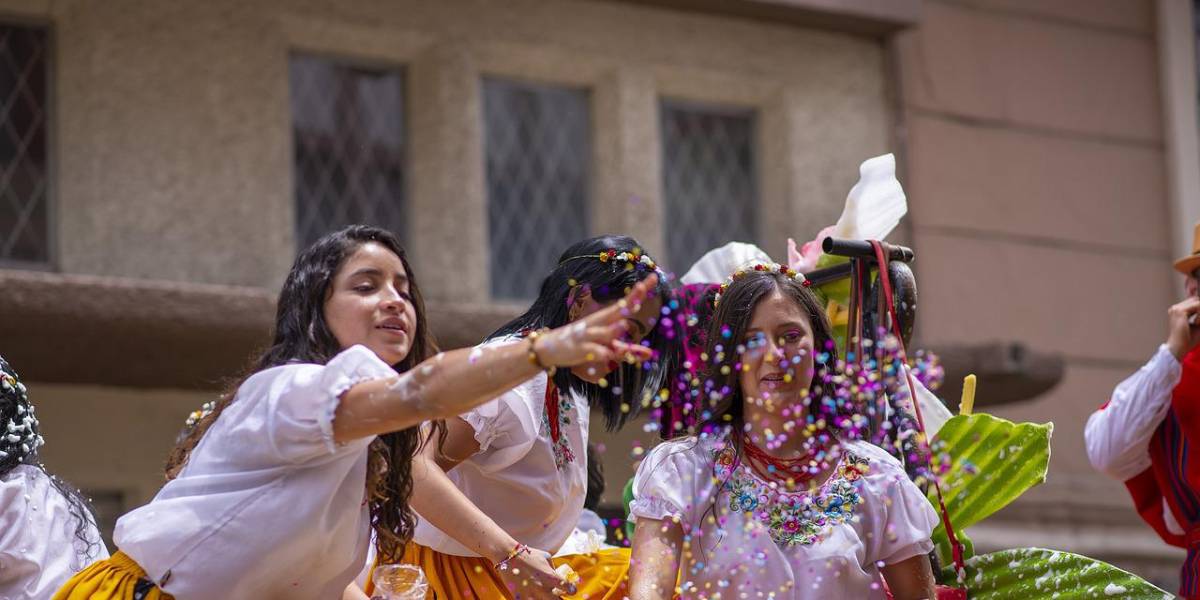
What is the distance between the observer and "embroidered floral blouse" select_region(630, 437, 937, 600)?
3443 mm

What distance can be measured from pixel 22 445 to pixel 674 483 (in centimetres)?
143

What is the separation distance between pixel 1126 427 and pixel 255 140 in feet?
14.1

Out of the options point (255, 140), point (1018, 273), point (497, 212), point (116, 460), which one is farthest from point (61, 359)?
point (1018, 273)

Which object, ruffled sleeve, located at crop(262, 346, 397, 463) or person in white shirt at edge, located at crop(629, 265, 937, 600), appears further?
person in white shirt at edge, located at crop(629, 265, 937, 600)

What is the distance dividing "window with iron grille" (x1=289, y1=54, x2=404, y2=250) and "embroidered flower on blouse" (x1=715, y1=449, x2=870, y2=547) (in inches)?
175

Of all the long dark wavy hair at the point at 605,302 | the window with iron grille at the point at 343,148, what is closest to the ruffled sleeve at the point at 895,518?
the long dark wavy hair at the point at 605,302

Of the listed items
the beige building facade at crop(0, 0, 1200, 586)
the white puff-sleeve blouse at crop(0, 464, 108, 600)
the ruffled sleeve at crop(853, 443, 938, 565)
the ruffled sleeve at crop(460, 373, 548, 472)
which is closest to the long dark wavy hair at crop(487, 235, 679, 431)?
the ruffled sleeve at crop(460, 373, 548, 472)

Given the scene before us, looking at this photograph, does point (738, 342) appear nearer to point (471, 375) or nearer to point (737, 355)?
point (737, 355)

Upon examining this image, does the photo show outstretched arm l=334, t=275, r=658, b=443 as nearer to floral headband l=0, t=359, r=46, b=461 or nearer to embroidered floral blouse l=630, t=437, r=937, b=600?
embroidered floral blouse l=630, t=437, r=937, b=600

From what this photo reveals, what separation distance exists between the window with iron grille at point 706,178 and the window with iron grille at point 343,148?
4.37 feet

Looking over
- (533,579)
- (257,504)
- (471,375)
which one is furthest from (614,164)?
(471,375)

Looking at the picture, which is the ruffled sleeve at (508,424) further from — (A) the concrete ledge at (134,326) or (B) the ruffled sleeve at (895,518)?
(A) the concrete ledge at (134,326)

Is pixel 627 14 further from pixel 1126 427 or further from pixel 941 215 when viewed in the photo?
pixel 1126 427

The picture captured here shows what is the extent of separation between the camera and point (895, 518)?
351cm
